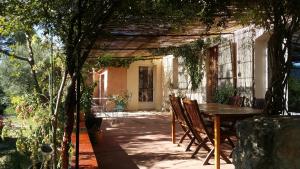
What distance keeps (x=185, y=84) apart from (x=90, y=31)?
11.5m

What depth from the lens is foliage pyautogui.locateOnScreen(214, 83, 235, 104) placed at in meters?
10.5

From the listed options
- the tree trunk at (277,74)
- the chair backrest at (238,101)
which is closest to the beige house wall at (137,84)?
the chair backrest at (238,101)

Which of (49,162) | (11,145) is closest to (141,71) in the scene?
(11,145)

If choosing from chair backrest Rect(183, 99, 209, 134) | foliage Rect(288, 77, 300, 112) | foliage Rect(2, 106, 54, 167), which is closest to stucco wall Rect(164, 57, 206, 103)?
foliage Rect(288, 77, 300, 112)

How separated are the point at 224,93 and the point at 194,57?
2.84 m

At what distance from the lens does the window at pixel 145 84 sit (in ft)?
59.3

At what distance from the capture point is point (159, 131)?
31.4 ft

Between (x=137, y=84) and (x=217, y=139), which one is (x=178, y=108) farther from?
(x=137, y=84)

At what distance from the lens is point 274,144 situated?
2.66 m

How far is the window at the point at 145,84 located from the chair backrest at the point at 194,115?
39.2ft

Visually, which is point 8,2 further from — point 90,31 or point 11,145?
point 11,145

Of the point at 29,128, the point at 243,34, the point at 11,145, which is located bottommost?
the point at 11,145

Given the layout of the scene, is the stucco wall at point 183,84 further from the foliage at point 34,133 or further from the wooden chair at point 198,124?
the foliage at point 34,133

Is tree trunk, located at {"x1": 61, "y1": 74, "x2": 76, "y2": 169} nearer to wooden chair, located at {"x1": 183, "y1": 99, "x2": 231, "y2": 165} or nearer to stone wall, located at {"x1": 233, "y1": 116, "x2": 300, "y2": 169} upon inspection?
stone wall, located at {"x1": 233, "y1": 116, "x2": 300, "y2": 169}
